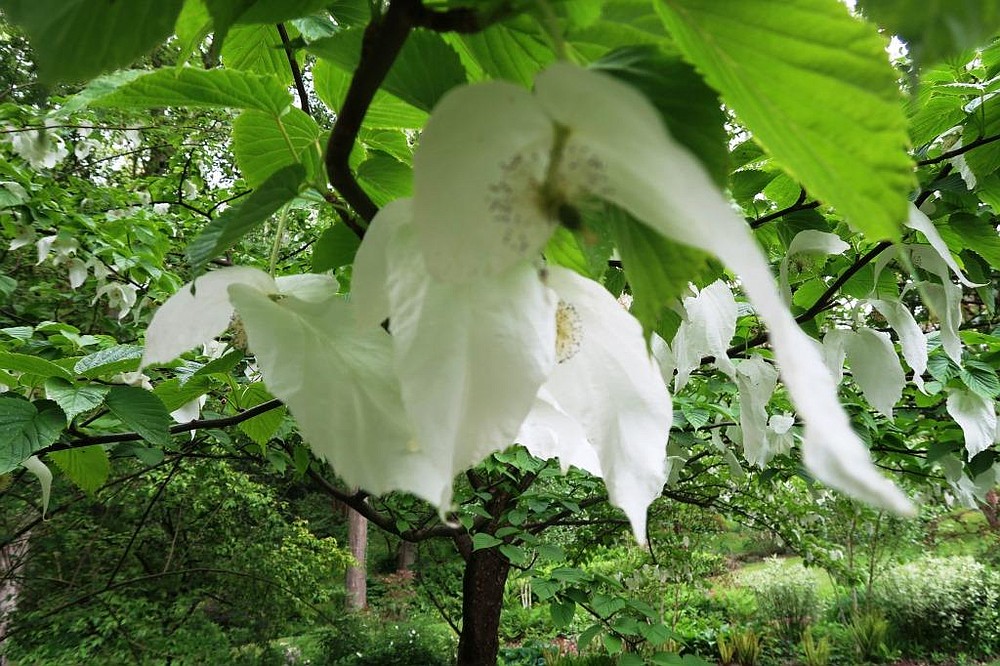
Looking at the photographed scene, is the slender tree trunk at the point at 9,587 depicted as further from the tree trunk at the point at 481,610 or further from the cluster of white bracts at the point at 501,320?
the cluster of white bracts at the point at 501,320

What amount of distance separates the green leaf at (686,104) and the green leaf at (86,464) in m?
0.96

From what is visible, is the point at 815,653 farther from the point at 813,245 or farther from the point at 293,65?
the point at 293,65

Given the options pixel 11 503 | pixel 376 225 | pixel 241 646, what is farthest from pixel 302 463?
pixel 241 646

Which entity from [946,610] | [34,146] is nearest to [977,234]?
[34,146]

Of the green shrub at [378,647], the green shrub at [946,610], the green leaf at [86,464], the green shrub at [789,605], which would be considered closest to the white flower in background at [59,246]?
the green leaf at [86,464]

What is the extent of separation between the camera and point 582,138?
16 centimetres

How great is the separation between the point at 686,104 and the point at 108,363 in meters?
0.87

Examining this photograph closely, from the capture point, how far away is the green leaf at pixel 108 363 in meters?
0.82

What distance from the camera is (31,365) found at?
787 millimetres

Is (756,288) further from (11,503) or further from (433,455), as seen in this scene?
(11,503)

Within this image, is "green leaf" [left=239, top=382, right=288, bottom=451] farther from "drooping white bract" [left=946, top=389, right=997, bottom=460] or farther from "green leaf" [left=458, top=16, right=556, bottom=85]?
"drooping white bract" [left=946, top=389, right=997, bottom=460]

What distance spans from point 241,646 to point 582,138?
5716 mm

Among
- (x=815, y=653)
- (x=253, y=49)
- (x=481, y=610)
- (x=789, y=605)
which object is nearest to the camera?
(x=253, y=49)

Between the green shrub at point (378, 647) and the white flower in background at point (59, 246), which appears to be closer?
the white flower in background at point (59, 246)
